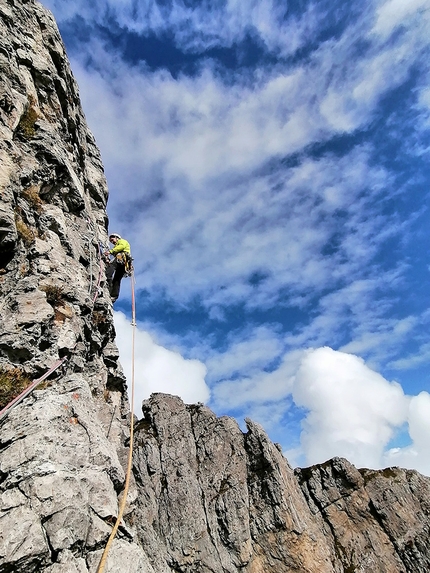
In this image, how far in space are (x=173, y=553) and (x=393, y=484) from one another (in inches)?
1289

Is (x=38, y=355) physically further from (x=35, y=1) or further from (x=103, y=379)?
(x=35, y=1)

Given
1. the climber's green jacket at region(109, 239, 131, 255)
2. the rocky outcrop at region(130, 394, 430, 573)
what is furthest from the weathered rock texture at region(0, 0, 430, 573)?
the climber's green jacket at region(109, 239, 131, 255)

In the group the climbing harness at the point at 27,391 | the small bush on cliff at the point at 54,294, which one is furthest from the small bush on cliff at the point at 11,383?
the small bush on cliff at the point at 54,294

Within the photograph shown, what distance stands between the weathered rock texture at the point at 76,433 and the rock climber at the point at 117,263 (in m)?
1.36

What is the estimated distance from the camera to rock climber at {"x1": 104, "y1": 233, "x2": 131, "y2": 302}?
19922 mm

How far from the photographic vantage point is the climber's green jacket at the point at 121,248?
19.8m

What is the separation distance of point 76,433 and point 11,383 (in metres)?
2.13

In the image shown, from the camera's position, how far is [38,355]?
32.1 feet

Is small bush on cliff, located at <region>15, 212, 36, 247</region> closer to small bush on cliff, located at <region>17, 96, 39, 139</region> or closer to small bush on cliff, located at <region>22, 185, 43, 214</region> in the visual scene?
small bush on cliff, located at <region>22, 185, 43, 214</region>

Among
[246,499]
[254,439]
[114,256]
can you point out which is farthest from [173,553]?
[114,256]

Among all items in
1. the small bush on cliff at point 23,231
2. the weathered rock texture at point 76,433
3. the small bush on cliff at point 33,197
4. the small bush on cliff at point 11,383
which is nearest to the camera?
the weathered rock texture at point 76,433

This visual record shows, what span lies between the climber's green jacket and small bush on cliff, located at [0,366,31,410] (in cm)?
1132

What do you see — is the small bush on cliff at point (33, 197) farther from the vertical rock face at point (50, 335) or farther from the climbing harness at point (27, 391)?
the climbing harness at point (27, 391)

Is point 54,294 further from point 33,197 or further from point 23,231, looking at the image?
point 33,197
